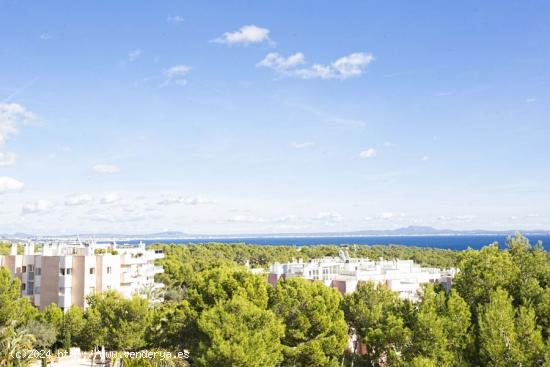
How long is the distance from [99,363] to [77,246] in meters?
18.0

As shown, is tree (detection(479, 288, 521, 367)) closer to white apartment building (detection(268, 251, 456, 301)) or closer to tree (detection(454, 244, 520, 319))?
tree (detection(454, 244, 520, 319))

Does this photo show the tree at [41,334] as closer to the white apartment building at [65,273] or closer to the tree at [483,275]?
the white apartment building at [65,273]

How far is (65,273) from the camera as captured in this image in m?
44.3

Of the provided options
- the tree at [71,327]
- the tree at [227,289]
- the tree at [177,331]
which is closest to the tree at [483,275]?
the tree at [227,289]

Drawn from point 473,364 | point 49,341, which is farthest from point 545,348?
point 49,341

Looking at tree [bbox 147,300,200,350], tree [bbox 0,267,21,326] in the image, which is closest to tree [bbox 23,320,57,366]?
tree [bbox 0,267,21,326]

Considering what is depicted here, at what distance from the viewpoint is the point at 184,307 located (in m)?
31.9

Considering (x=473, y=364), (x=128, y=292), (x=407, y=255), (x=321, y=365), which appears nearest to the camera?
(x=473, y=364)

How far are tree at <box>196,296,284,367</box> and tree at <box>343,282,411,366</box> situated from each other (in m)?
5.68

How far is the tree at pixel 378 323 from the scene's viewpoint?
2581 cm

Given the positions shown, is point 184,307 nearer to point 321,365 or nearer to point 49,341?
point 321,365

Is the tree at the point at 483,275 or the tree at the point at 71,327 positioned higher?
the tree at the point at 483,275

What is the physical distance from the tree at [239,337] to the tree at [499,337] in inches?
398

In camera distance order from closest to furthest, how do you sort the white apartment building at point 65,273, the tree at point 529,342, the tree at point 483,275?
the tree at point 529,342
the tree at point 483,275
the white apartment building at point 65,273
